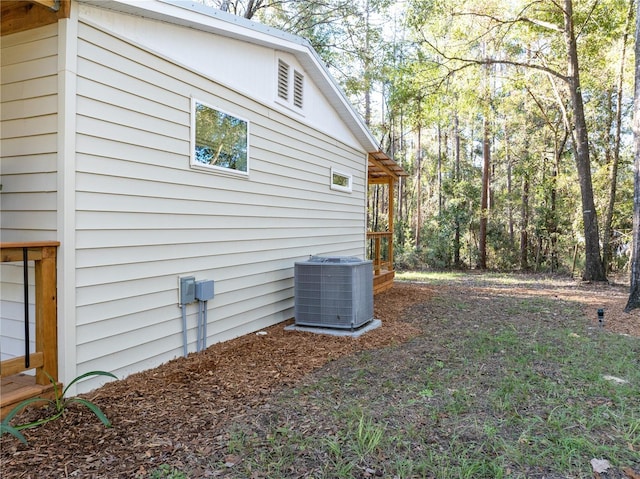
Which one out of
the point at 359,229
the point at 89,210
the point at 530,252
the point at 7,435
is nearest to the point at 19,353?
the point at 7,435

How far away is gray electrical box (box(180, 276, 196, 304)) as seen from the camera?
4.00 meters

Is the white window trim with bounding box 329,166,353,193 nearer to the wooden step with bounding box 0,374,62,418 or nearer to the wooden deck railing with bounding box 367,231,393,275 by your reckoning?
the wooden deck railing with bounding box 367,231,393,275

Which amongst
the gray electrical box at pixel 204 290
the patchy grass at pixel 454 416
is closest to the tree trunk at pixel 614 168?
the patchy grass at pixel 454 416

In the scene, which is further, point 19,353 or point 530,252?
point 530,252

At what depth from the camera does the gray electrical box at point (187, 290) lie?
4.00 m

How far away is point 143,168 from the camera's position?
11.9ft

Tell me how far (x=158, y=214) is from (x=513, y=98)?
577 inches

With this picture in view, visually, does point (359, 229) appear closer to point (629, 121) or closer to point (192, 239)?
point (192, 239)

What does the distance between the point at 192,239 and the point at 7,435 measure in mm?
2211

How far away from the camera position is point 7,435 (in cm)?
236

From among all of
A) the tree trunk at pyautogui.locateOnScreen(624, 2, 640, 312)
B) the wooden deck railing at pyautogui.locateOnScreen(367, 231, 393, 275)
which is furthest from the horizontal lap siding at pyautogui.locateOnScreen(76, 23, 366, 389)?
the tree trunk at pyautogui.locateOnScreen(624, 2, 640, 312)

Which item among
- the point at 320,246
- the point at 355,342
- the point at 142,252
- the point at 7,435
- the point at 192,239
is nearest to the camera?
the point at 7,435

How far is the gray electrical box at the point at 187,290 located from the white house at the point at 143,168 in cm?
6

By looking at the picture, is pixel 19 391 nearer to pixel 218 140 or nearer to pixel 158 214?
pixel 158 214
